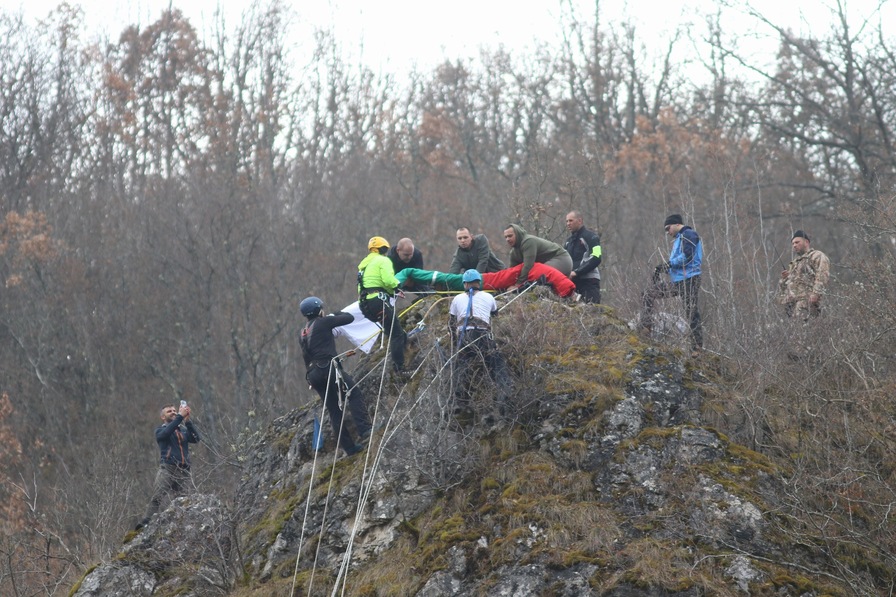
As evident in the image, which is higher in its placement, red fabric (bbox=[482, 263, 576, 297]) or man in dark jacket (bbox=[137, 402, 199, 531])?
red fabric (bbox=[482, 263, 576, 297])

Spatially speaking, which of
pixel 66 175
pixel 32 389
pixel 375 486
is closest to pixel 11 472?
pixel 32 389

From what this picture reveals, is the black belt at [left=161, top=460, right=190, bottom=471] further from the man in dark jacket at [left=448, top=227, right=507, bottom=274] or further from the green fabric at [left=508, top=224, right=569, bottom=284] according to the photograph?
the green fabric at [left=508, top=224, right=569, bottom=284]

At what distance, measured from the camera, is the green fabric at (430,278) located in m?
14.3

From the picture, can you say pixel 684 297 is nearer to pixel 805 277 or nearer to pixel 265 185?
pixel 805 277

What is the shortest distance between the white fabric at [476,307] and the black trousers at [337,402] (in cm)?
139

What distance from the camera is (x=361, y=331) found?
14219 millimetres

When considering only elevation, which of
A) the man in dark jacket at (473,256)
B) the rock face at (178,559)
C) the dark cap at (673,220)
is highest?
the dark cap at (673,220)

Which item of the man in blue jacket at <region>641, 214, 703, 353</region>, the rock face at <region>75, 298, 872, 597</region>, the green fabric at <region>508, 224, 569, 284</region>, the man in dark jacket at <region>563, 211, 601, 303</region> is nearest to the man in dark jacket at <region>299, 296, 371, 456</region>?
the rock face at <region>75, 298, 872, 597</region>

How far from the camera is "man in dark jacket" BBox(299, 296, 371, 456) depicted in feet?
41.0

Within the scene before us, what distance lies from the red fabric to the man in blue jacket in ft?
3.18

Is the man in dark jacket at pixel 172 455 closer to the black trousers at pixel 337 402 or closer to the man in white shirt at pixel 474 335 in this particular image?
the black trousers at pixel 337 402

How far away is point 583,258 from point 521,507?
4232mm

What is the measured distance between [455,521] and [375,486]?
1.20 meters

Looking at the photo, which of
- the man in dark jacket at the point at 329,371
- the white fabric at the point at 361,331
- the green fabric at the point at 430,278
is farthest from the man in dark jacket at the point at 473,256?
the man in dark jacket at the point at 329,371
